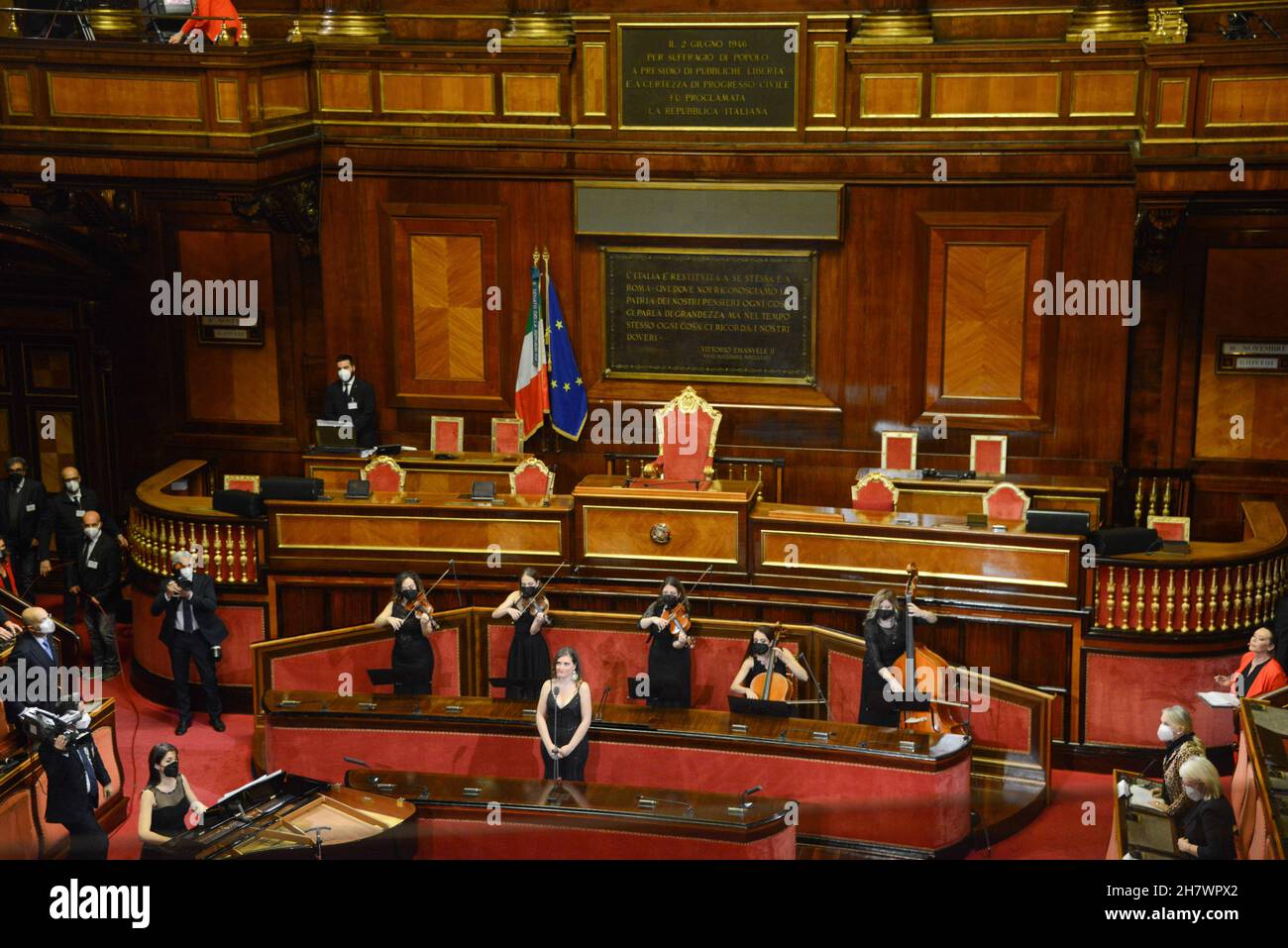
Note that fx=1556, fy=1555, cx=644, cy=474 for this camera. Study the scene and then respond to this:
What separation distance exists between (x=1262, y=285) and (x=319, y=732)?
7.15 meters

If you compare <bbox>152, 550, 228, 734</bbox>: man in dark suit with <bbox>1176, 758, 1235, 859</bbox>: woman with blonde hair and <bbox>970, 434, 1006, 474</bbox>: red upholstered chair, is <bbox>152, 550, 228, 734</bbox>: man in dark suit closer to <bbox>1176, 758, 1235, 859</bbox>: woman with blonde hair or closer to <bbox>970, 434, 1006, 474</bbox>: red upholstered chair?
<bbox>970, 434, 1006, 474</bbox>: red upholstered chair

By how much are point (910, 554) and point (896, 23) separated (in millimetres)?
4081

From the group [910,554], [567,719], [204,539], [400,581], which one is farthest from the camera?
[204,539]

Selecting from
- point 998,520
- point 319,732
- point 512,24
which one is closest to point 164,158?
point 512,24

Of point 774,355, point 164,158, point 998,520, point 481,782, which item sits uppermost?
point 164,158

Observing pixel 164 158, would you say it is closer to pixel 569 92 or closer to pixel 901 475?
pixel 569 92

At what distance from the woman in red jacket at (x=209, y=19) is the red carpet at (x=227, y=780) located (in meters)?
4.49

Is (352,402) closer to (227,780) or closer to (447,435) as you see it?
(447,435)

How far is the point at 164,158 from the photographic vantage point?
1048cm

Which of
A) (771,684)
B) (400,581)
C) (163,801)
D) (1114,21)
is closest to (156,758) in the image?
(163,801)

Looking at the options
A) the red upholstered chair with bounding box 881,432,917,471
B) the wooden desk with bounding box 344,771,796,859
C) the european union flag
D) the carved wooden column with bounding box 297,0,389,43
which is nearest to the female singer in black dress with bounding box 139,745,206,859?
the wooden desk with bounding box 344,771,796,859

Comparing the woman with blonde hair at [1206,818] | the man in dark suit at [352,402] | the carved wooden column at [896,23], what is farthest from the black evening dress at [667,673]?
the carved wooden column at [896,23]

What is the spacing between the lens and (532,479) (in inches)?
432

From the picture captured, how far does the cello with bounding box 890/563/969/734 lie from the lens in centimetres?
848
